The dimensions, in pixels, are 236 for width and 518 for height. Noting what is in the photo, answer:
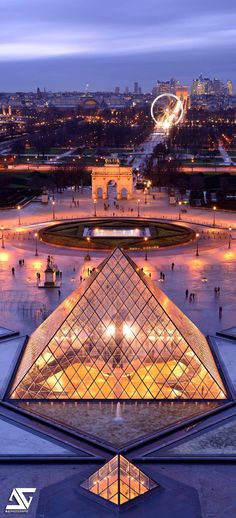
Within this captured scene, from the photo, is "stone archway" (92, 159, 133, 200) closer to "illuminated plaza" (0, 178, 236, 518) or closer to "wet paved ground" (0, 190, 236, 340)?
"wet paved ground" (0, 190, 236, 340)

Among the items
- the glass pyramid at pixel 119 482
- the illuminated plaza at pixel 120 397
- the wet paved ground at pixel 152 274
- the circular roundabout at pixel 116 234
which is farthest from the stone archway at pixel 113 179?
the glass pyramid at pixel 119 482

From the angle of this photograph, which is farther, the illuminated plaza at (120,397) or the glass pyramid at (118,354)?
the glass pyramid at (118,354)

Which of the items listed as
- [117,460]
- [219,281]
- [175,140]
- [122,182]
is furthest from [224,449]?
[175,140]

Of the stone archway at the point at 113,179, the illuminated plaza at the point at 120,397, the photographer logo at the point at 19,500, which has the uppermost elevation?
the stone archway at the point at 113,179

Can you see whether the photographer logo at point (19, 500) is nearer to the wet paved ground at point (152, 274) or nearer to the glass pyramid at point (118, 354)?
the glass pyramid at point (118, 354)

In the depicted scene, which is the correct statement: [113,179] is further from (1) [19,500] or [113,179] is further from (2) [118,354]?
(1) [19,500]

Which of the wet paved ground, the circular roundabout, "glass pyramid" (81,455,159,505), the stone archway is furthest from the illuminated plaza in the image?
the stone archway

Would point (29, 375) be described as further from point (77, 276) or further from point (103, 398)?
point (77, 276)
